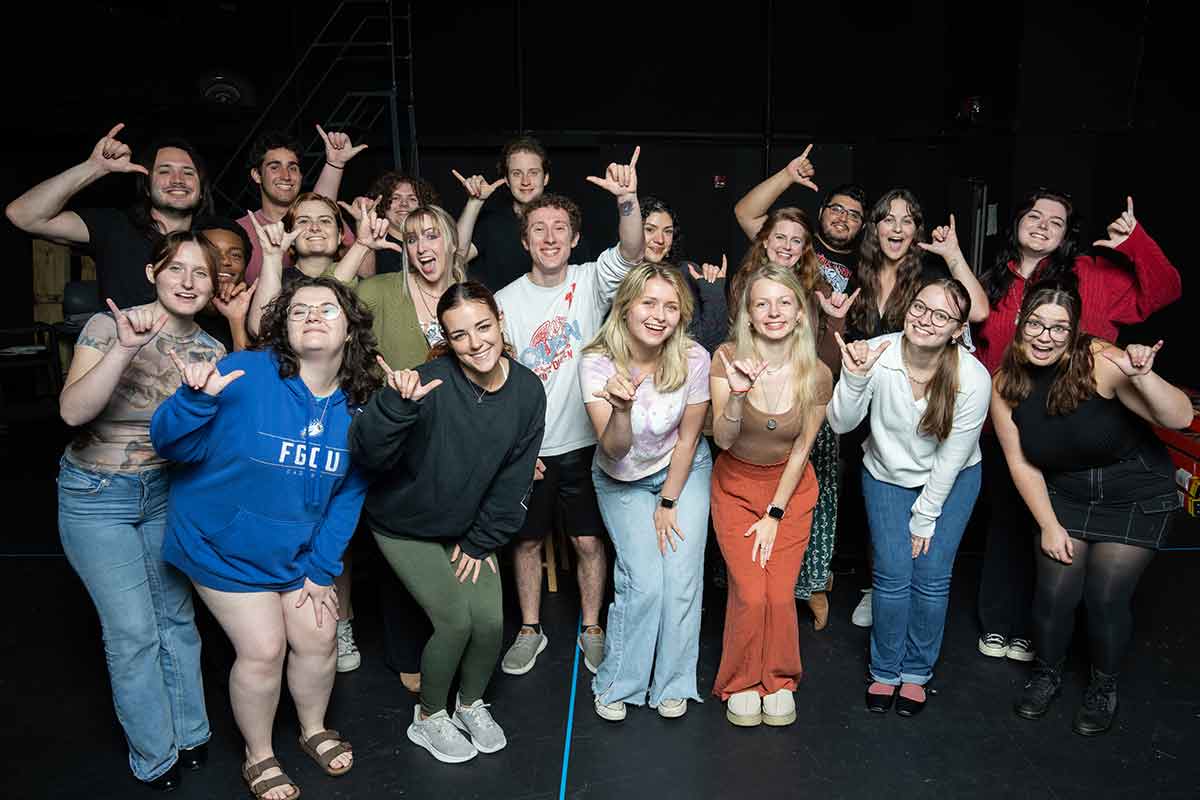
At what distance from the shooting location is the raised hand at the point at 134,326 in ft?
7.33

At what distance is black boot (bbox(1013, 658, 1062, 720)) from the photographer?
3.02m

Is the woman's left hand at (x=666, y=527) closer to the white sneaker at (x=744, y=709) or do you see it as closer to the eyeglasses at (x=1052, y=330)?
the white sneaker at (x=744, y=709)

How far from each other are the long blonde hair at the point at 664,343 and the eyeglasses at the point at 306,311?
0.85 metres

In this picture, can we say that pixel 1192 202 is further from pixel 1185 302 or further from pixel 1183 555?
pixel 1183 555

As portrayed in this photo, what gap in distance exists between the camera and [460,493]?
2691 mm

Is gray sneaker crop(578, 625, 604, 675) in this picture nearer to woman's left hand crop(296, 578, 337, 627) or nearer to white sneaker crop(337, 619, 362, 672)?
white sneaker crop(337, 619, 362, 672)

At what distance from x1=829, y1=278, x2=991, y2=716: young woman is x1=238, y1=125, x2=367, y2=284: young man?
2022 millimetres

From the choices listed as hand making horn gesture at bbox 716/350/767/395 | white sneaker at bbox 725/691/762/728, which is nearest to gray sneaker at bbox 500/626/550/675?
white sneaker at bbox 725/691/762/728

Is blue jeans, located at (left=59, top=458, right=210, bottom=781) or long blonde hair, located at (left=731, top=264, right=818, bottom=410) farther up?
long blonde hair, located at (left=731, top=264, right=818, bottom=410)

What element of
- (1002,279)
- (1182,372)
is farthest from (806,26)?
(1002,279)

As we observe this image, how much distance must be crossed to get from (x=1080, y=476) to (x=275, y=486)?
2.42 meters

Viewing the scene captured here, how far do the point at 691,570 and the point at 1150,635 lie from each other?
6.32 feet

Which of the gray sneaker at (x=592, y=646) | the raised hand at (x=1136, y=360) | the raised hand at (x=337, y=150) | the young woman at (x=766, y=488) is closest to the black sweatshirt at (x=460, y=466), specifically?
the young woman at (x=766, y=488)

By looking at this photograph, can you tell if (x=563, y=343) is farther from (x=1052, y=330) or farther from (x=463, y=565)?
(x=1052, y=330)
